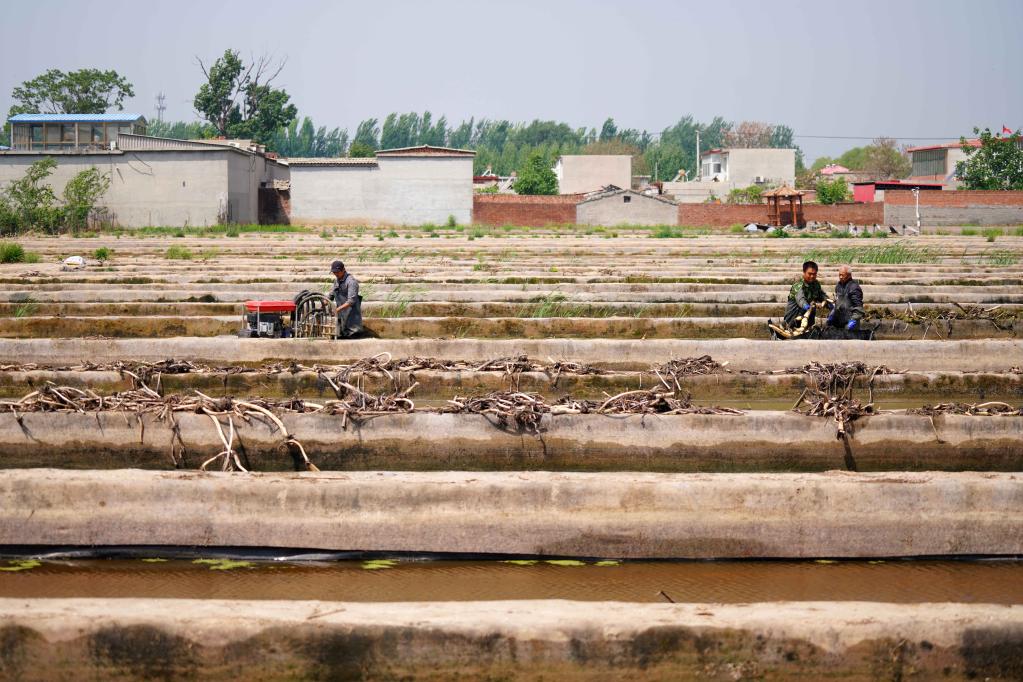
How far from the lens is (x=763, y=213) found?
5228 centimetres

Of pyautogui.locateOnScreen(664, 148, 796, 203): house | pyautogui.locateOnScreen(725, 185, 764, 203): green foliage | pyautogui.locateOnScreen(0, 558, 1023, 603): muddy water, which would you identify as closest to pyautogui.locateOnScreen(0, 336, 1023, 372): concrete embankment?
pyautogui.locateOnScreen(0, 558, 1023, 603): muddy water

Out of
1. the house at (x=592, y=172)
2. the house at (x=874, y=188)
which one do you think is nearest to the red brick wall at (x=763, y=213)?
the house at (x=874, y=188)

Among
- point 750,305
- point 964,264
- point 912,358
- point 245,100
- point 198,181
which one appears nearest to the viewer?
point 912,358

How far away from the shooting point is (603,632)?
186 inches

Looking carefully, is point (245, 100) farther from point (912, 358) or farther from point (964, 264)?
point (912, 358)

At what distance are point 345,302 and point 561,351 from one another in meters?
2.64

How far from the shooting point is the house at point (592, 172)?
7250 centimetres

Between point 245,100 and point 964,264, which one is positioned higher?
point 245,100

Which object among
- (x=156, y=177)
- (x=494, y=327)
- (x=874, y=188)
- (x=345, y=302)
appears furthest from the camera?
(x=874, y=188)

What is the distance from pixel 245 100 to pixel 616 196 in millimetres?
36732

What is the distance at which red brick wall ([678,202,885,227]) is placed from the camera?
172ft

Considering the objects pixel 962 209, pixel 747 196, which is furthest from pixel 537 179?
pixel 962 209

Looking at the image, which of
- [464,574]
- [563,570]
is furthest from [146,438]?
[563,570]

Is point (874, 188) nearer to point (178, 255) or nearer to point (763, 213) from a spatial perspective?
point (763, 213)
